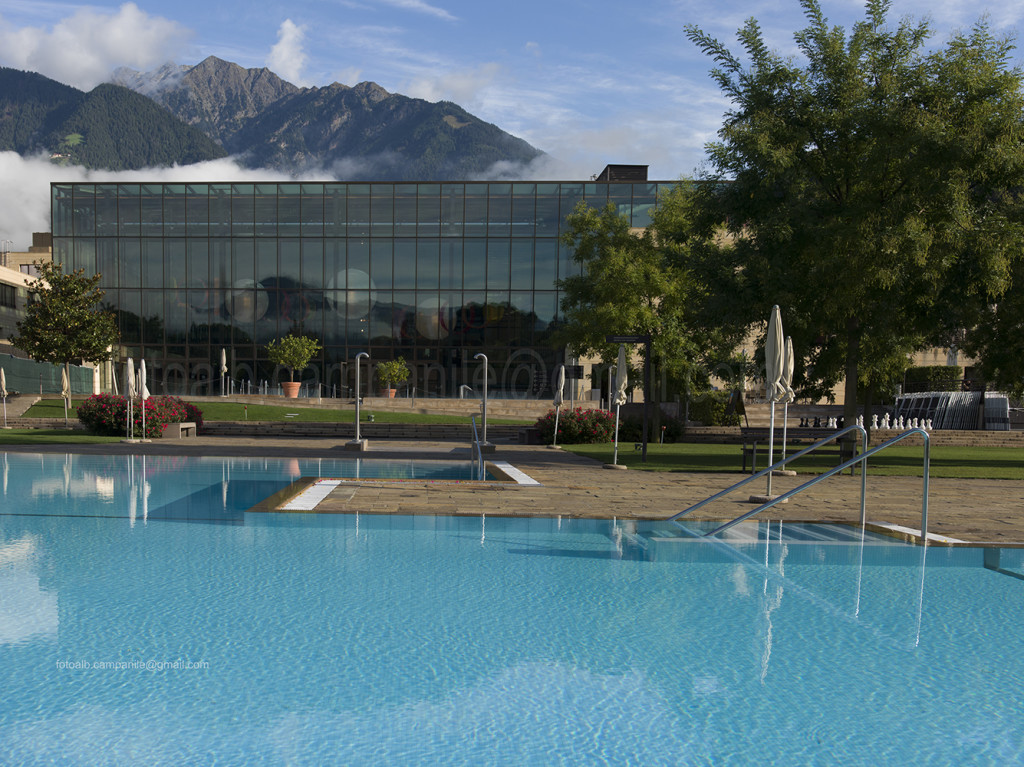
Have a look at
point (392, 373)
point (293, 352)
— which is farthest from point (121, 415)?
point (392, 373)

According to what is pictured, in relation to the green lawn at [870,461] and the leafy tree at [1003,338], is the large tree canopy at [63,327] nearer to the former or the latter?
the green lawn at [870,461]

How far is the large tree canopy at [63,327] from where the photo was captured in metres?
34.6

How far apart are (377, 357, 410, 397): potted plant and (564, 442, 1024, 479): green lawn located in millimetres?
19086

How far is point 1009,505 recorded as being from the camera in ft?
40.5

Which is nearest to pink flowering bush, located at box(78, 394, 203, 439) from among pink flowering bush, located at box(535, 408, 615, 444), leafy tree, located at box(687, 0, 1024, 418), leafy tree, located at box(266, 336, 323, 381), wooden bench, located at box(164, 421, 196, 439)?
wooden bench, located at box(164, 421, 196, 439)

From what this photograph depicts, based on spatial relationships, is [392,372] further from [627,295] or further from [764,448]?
[764,448]

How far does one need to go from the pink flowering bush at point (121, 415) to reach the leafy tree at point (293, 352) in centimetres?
1605

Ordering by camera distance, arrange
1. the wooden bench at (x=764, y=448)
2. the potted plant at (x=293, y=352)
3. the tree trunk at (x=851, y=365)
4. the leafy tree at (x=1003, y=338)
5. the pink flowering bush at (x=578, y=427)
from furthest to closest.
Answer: the potted plant at (x=293, y=352), the pink flowering bush at (x=578, y=427), the tree trunk at (x=851, y=365), the leafy tree at (x=1003, y=338), the wooden bench at (x=764, y=448)

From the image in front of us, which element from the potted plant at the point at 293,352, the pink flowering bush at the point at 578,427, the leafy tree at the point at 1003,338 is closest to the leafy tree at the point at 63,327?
the potted plant at the point at 293,352

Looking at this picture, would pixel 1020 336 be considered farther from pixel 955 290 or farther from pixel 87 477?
pixel 87 477

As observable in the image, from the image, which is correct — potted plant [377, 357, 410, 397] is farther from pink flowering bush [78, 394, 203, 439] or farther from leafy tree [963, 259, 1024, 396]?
leafy tree [963, 259, 1024, 396]

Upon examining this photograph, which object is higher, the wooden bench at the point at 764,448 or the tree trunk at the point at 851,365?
the tree trunk at the point at 851,365

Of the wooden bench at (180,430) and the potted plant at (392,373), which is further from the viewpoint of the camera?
the potted plant at (392,373)

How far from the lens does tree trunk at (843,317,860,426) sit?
19828 millimetres
